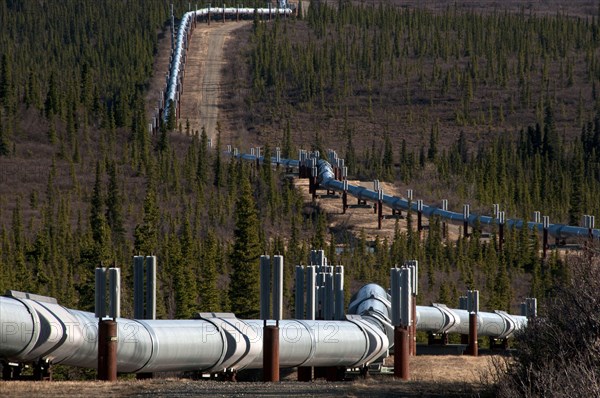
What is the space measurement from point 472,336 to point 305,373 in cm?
1430

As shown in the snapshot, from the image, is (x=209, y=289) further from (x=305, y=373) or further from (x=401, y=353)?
(x=401, y=353)

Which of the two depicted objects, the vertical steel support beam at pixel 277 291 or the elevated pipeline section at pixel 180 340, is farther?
the vertical steel support beam at pixel 277 291

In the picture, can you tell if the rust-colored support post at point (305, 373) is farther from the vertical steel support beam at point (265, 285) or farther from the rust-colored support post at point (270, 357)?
the vertical steel support beam at point (265, 285)

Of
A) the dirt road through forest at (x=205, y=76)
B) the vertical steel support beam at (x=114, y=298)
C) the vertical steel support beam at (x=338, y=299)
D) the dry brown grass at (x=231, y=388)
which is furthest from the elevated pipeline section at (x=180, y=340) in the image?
the dirt road through forest at (x=205, y=76)

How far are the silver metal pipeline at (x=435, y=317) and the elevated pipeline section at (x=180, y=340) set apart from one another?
1.34m

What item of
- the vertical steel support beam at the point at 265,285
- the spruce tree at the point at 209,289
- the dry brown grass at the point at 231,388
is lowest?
the spruce tree at the point at 209,289

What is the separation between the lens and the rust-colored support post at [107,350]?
33.0 metres

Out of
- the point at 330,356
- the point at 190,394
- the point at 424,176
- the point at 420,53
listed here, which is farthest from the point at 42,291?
the point at 420,53

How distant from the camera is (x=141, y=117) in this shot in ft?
377

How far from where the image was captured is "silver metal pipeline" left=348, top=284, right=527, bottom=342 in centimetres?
4697

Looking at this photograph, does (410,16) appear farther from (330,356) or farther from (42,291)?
(330,356)

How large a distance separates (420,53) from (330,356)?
133378mm

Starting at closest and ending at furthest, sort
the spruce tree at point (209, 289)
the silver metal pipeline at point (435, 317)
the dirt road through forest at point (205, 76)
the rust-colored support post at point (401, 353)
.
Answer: the rust-colored support post at point (401, 353), the silver metal pipeline at point (435, 317), the spruce tree at point (209, 289), the dirt road through forest at point (205, 76)

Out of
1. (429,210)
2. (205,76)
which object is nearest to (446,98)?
(205,76)
